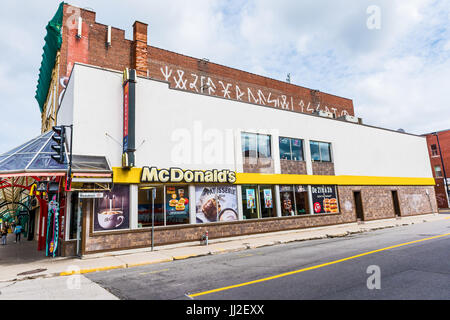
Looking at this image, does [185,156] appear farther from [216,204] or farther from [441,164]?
[441,164]

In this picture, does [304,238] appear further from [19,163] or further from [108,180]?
[19,163]

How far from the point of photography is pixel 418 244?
11750 millimetres

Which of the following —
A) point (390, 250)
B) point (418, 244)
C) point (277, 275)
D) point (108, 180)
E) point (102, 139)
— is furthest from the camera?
point (102, 139)

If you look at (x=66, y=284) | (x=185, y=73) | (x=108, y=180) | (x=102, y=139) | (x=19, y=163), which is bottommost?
(x=66, y=284)

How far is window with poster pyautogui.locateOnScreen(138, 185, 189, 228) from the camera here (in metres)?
14.2

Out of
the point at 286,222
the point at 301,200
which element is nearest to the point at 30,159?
the point at 286,222

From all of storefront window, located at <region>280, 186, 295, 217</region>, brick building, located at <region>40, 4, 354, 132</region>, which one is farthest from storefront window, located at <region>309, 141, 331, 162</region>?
brick building, located at <region>40, 4, 354, 132</region>

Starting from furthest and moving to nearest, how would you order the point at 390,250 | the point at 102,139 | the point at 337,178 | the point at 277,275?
the point at 337,178 → the point at 102,139 → the point at 390,250 → the point at 277,275

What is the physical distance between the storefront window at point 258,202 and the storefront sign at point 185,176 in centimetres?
162

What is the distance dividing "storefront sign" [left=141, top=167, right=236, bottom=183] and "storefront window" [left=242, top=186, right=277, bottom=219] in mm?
1622

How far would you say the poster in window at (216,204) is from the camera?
16.0m

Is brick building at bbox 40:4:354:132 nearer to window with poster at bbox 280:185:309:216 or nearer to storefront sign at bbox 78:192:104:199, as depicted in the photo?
window with poster at bbox 280:185:309:216
